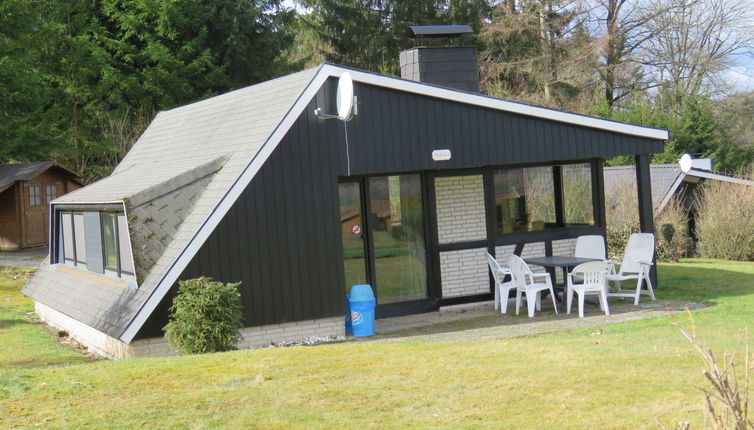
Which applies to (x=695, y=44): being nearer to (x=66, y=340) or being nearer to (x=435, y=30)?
(x=435, y=30)

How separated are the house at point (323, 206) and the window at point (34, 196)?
1304 centimetres

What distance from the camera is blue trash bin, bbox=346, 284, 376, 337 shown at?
36.8ft

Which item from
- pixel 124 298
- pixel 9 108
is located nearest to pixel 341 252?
pixel 124 298

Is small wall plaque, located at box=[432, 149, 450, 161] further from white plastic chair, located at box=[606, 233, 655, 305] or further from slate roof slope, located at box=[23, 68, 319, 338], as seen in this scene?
white plastic chair, located at box=[606, 233, 655, 305]

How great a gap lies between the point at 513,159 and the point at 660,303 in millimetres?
3271

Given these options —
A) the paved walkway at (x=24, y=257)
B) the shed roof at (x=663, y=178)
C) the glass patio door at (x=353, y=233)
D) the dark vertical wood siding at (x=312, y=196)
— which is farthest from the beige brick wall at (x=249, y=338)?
the shed roof at (x=663, y=178)

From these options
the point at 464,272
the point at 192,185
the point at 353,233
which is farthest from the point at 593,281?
the point at 192,185

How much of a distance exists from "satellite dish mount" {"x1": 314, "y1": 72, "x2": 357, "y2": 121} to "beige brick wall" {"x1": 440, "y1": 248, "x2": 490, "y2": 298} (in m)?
3.19

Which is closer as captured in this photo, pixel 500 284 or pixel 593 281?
pixel 593 281

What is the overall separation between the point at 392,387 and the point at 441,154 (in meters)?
5.56

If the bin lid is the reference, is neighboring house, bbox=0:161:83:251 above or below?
above

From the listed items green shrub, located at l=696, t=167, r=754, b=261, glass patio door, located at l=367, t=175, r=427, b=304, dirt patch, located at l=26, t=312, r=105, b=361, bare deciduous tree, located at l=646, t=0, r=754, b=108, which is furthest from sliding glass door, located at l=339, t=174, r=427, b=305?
bare deciduous tree, located at l=646, t=0, r=754, b=108

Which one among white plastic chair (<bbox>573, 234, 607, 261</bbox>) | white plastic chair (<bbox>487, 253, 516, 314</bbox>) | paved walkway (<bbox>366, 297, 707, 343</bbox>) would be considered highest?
white plastic chair (<bbox>573, 234, 607, 261</bbox>)

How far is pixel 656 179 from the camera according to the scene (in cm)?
2673
